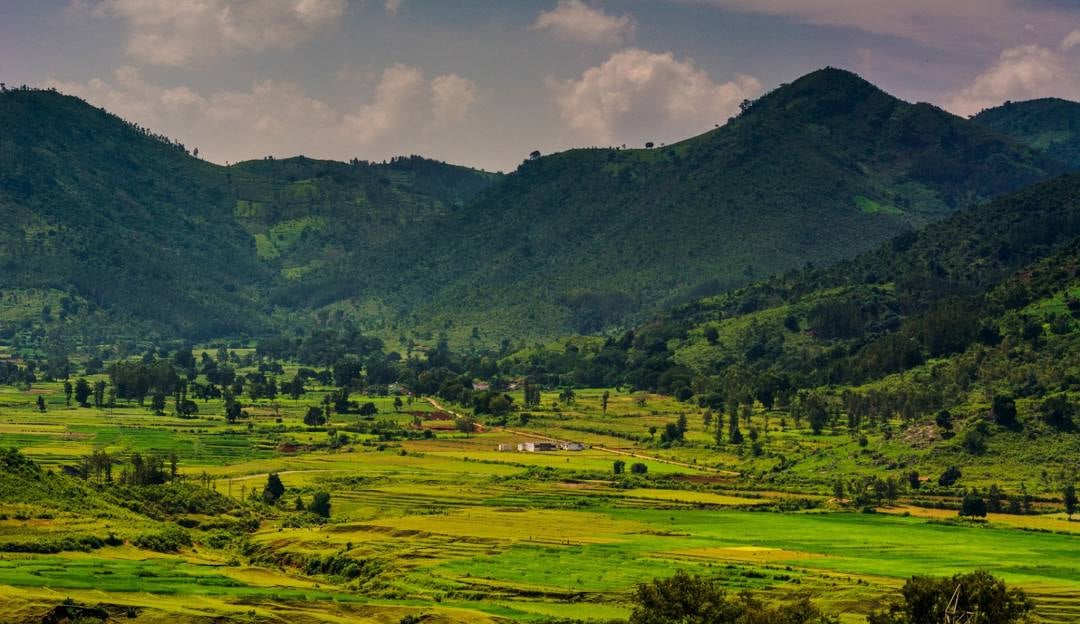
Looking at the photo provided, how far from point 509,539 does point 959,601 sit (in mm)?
53504

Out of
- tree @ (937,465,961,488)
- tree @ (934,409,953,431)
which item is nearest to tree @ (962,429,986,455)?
tree @ (937,465,961,488)

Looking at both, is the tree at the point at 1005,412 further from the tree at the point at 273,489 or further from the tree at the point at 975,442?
the tree at the point at 273,489

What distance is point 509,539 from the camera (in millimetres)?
128375

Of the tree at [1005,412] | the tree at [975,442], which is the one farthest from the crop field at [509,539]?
Result: the tree at [1005,412]

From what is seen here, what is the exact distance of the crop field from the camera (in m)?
98.6

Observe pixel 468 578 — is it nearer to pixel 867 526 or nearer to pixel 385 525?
pixel 385 525

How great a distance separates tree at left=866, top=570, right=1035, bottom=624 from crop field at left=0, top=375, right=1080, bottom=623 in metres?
17.1

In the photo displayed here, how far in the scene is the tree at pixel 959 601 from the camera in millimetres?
80125

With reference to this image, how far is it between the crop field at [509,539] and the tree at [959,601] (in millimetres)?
17063

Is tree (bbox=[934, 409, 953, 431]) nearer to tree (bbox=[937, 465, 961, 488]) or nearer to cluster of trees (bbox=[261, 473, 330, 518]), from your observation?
tree (bbox=[937, 465, 961, 488])

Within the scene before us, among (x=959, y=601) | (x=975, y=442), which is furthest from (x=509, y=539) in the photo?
(x=975, y=442)

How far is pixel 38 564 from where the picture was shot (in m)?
98.0

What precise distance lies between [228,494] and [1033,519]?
7904 centimetres

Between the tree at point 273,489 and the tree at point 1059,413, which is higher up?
the tree at point 1059,413
